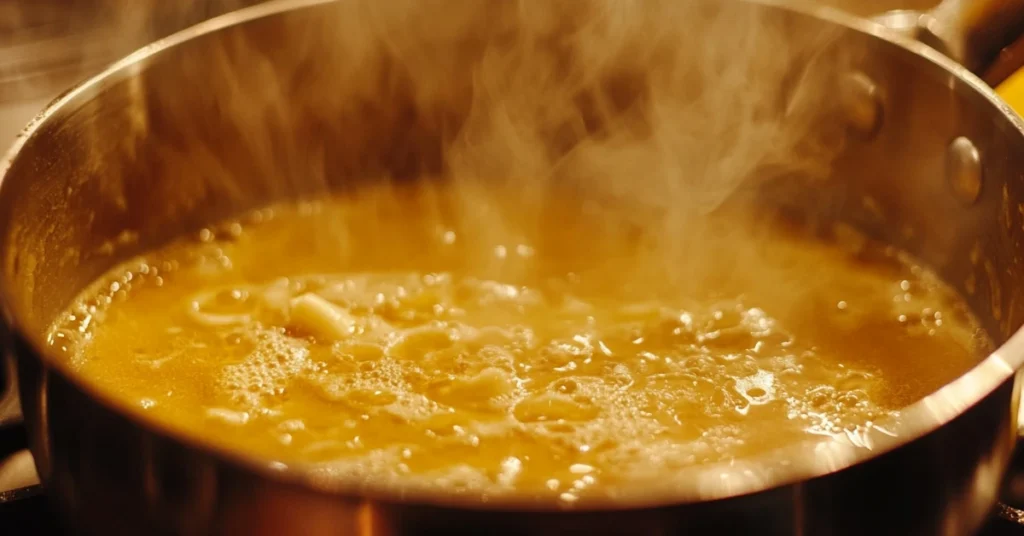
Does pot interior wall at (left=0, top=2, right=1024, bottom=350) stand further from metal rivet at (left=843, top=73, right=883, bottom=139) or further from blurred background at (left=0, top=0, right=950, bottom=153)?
blurred background at (left=0, top=0, right=950, bottom=153)

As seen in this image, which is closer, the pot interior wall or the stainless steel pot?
the stainless steel pot

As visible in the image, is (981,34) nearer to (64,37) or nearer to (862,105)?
(862,105)

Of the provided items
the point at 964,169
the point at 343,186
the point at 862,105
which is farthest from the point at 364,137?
the point at 964,169

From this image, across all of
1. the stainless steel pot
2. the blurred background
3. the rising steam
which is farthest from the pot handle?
the blurred background

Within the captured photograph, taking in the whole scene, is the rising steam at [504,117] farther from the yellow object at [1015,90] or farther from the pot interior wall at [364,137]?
the yellow object at [1015,90]

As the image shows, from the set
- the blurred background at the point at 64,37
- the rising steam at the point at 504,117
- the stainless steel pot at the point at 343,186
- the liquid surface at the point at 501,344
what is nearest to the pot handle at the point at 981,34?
the stainless steel pot at the point at 343,186

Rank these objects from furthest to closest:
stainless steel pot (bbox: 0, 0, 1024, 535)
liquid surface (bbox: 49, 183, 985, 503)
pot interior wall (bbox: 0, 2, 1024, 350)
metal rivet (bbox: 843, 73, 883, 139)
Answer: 1. metal rivet (bbox: 843, 73, 883, 139)
2. pot interior wall (bbox: 0, 2, 1024, 350)
3. liquid surface (bbox: 49, 183, 985, 503)
4. stainless steel pot (bbox: 0, 0, 1024, 535)
